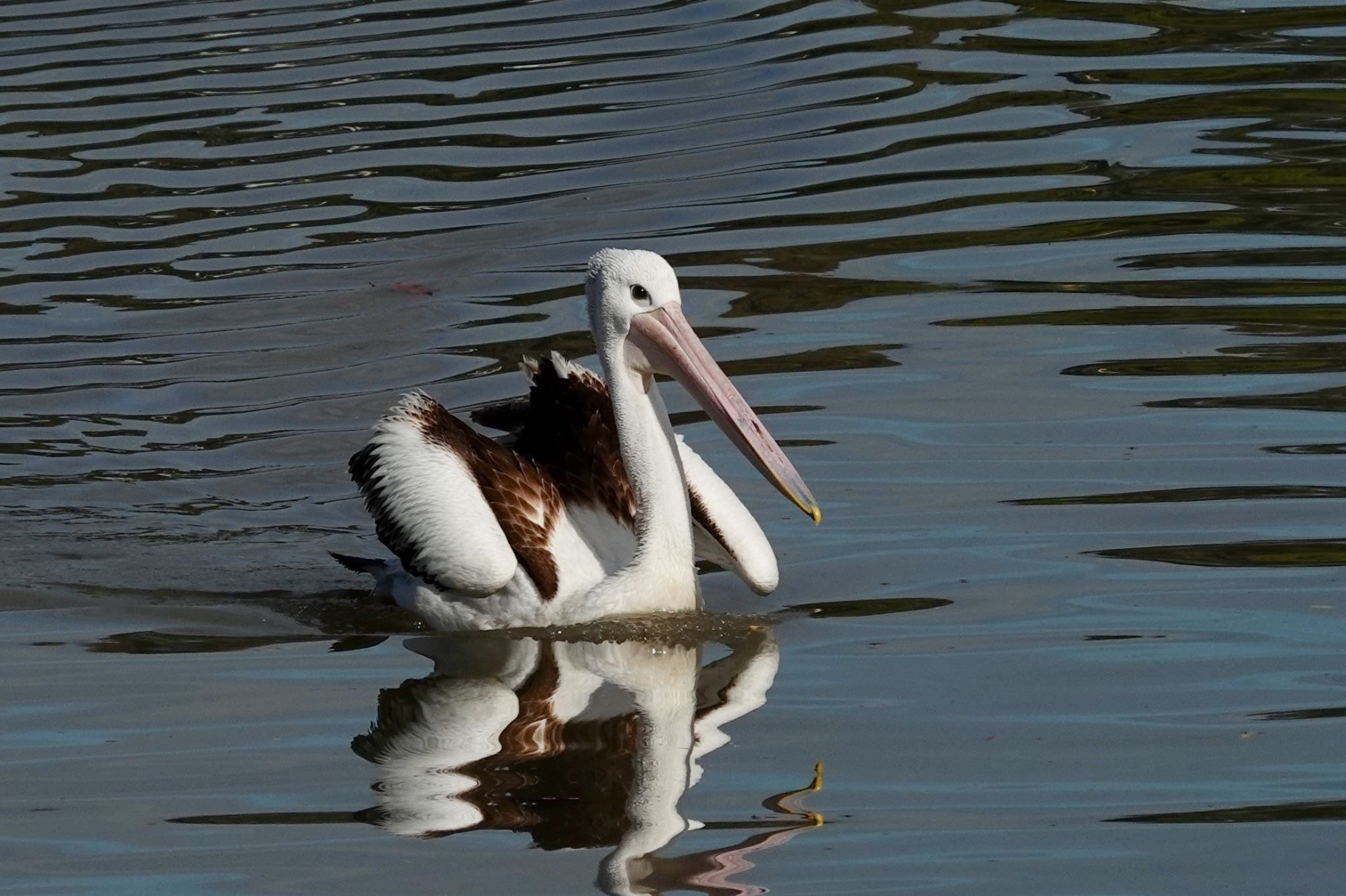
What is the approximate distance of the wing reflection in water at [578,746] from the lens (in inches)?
177

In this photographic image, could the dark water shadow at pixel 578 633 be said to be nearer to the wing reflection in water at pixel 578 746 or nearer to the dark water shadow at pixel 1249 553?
the wing reflection in water at pixel 578 746

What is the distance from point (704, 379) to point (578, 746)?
1350 mm

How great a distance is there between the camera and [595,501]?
6.41 metres

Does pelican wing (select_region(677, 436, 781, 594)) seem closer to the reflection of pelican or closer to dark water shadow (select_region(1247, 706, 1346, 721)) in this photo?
the reflection of pelican

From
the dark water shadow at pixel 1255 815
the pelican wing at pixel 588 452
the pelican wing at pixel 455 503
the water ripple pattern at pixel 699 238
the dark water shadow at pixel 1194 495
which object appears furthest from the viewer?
the water ripple pattern at pixel 699 238

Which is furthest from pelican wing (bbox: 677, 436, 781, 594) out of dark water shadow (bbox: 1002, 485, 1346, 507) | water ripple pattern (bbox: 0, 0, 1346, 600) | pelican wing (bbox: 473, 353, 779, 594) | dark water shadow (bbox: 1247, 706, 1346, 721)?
dark water shadow (bbox: 1247, 706, 1346, 721)

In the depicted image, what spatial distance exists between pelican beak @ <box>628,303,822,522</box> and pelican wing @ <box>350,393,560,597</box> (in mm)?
464

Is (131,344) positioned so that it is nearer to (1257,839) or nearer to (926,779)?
(926,779)

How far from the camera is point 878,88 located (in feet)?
37.7

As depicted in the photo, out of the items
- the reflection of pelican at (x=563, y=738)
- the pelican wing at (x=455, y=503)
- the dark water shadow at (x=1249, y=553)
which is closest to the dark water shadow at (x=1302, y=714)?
the dark water shadow at (x=1249, y=553)

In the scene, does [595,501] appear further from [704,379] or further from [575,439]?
[704,379]

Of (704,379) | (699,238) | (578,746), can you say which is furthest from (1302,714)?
(699,238)

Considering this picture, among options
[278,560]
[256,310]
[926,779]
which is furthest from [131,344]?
[926,779]

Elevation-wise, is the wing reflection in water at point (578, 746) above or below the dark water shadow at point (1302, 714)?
above
